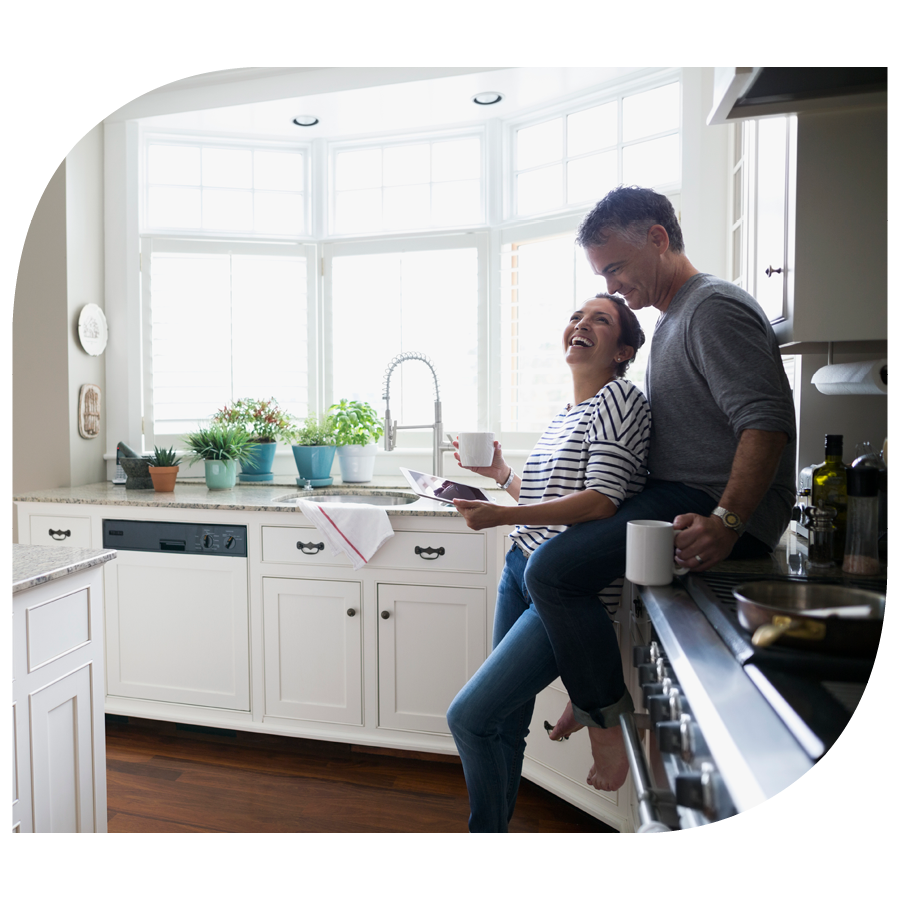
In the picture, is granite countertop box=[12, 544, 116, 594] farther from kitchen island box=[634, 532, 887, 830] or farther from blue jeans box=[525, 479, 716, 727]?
kitchen island box=[634, 532, 887, 830]

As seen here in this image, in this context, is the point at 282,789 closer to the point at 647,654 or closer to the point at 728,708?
the point at 647,654

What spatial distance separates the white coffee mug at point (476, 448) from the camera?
1.64m

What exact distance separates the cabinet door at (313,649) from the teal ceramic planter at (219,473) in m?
0.58

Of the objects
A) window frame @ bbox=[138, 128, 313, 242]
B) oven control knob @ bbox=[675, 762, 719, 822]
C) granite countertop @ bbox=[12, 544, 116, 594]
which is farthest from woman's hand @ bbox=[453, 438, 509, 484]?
window frame @ bbox=[138, 128, 313, 242]

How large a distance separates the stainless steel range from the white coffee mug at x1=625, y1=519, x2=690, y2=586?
4.1 inches

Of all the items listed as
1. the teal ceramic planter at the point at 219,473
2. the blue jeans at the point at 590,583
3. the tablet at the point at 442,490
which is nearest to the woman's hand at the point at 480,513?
the blue jeans at the point at 590,583

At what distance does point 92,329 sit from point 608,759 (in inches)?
105

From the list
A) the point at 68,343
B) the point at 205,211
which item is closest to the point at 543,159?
the point at 205,211

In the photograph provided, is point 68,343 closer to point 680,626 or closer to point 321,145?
point 321,145

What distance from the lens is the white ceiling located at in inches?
100

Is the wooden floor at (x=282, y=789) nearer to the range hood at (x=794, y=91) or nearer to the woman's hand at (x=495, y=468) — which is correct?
the woman's hand at (x=495, y=468)
